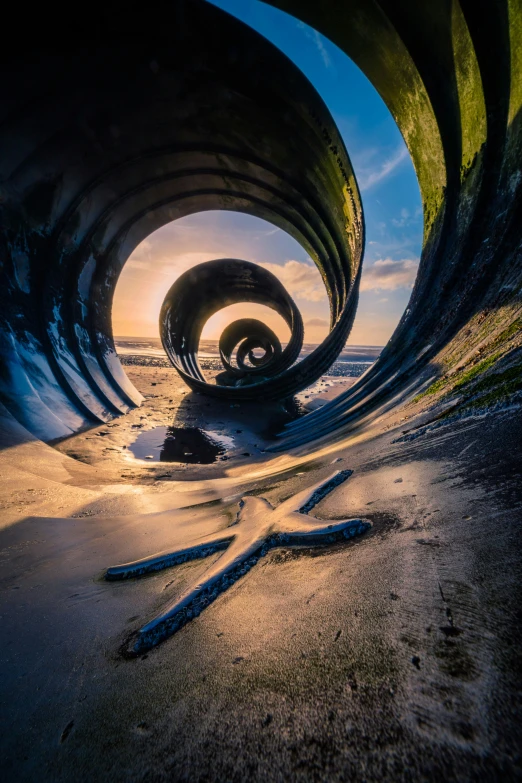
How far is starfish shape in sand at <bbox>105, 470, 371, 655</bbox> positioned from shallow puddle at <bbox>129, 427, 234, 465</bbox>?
2.39 m

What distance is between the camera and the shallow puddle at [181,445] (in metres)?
3.57

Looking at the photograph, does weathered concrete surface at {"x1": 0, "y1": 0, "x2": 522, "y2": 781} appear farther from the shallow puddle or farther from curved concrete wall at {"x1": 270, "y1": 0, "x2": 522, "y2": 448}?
the shallow puddle

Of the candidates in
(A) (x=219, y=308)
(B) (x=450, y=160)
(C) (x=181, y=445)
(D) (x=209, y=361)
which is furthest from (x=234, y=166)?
(D) (x=209, y=361)

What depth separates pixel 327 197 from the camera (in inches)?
191

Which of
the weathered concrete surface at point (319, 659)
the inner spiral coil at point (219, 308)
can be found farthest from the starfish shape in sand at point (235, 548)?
the inner spiral coil at point (219, 308)

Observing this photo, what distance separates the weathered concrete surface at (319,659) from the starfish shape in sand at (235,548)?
1.5 inches

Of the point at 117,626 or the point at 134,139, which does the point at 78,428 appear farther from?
the point at 134,139

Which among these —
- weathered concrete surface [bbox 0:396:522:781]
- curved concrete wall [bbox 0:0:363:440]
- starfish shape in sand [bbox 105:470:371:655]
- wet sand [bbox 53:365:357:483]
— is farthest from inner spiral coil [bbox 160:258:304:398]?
weathered concrete surface [bbox 0:396:522:781]

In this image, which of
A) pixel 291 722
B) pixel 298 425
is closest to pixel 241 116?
pixel 298 425

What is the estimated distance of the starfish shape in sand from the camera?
688 mm

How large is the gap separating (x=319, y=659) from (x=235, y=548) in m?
0.51

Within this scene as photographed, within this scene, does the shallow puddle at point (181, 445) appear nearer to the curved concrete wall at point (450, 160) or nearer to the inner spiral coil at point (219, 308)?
the curved concrete wall at point (450, 160)

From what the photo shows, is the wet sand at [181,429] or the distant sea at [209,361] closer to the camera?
the wet sand at [181,429]

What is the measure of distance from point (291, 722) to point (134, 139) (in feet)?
20.7
